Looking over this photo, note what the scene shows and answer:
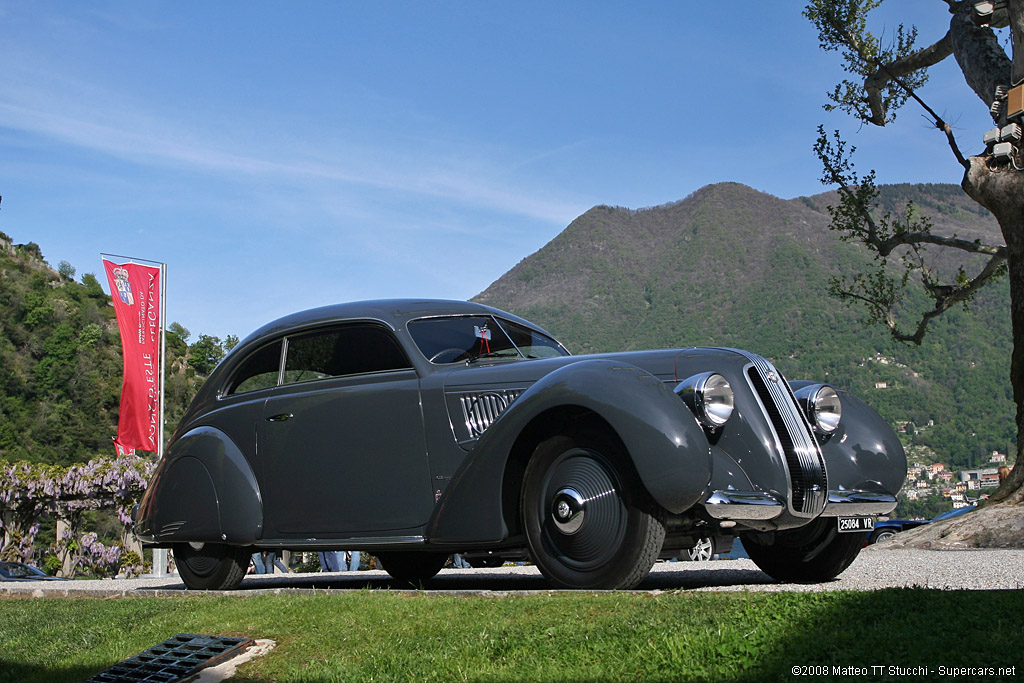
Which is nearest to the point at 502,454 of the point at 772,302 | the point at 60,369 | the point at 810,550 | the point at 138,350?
the point at 810,550

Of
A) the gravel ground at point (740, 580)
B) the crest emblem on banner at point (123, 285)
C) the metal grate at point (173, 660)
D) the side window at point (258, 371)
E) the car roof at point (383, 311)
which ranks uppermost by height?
the crest emblem on banner at point (123, 285)

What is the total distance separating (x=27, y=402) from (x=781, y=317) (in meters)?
80.1

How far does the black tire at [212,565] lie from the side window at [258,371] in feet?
4.11

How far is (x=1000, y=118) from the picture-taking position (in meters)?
12.2

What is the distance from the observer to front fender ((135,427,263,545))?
266 inches

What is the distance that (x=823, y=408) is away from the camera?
596cm

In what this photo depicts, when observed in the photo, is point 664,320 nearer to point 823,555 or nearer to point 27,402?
point 27,402

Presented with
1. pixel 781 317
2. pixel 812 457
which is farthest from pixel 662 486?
pixel 781 317

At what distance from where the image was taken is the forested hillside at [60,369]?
65688 mm

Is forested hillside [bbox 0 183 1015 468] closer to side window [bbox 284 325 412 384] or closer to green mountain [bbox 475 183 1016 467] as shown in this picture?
green mountain [bbox 475 183 1016 467]

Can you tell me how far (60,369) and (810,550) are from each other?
277ft

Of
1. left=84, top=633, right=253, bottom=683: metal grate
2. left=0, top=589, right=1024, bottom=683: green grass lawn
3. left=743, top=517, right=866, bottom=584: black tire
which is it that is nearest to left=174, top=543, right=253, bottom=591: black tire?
left=0, top=589, right=1024, bottom=683: green grass lawn

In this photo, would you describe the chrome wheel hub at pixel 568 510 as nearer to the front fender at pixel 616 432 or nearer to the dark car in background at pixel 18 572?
the front fender at pixel 616 432

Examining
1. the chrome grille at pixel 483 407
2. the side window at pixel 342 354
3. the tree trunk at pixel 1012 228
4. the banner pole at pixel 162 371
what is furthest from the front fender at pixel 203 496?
the banner pole at pixel 162 371
